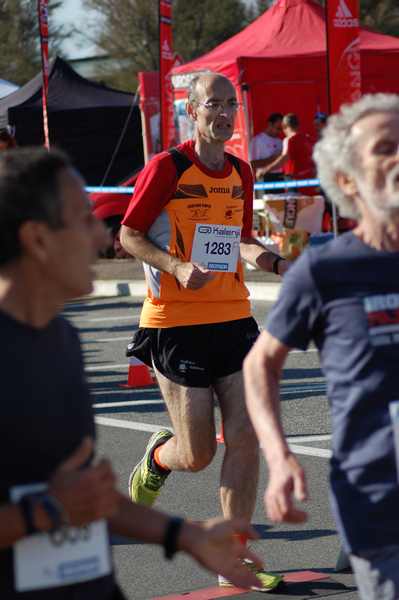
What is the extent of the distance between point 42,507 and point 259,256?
336cm

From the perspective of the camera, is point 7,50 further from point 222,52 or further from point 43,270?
point 43,270

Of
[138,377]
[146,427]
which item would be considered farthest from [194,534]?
[138,377]

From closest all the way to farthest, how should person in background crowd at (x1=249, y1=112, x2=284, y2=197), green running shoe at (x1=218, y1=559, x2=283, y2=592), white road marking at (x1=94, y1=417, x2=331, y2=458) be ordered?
green running shoe at (x1=218, y1=559, x2=283, y2=592), white road marking at (x1=94, y1=417, x2=331, y2=458), person in background crowd at (x1=249, y1=112, x2=284, y2=197)

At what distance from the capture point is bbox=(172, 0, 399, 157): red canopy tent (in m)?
20.2

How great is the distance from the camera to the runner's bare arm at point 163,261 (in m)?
5.27

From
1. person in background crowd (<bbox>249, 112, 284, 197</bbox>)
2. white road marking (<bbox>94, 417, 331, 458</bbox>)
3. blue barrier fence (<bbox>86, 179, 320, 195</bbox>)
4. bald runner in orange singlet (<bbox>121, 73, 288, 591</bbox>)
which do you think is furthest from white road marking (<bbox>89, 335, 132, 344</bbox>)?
bald runner in orange singlet (<bbox>121, 73, 288, 591</bbox>)

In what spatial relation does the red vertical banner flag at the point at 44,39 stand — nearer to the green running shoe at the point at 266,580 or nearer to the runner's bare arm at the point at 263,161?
the runner's bare arm at the point at 263,161

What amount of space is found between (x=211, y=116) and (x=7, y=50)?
157 ft

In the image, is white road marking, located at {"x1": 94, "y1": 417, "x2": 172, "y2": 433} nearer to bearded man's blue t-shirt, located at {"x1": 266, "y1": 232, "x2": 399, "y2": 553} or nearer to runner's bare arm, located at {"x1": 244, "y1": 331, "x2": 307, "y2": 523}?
runner's bare arm, located at {"x1": 244, "y1": 331, "x2": 307, "y2": 523}

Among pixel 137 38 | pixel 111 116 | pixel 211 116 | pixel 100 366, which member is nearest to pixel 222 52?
pixel 111 116

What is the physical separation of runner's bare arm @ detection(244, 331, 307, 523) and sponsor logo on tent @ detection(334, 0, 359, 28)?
36.8ft

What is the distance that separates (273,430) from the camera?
3229 mm

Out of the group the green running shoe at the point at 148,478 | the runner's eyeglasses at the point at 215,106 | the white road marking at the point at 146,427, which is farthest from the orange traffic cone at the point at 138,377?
the runner's eyeglasses at the point at 215,106

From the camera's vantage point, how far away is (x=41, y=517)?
2.47 metres
